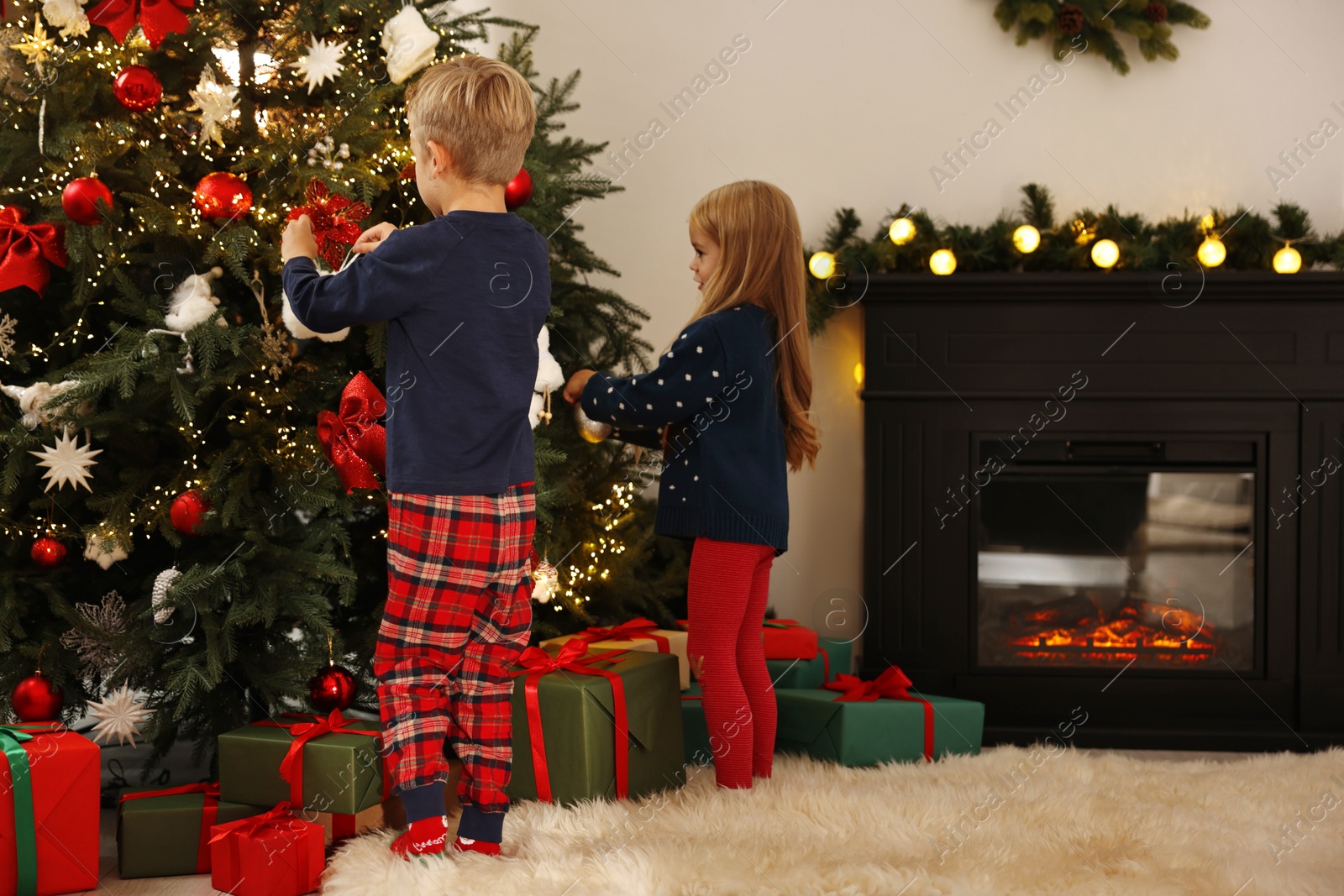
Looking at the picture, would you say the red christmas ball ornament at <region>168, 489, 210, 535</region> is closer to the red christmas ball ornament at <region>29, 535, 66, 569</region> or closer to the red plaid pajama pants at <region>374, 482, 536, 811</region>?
the red christmas ball ornament at <region>29, 535, 66, 569</region>

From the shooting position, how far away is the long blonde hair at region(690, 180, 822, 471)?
207 centimetres

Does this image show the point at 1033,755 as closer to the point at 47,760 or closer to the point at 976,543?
the point at 976,543

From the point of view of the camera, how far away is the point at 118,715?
6.00 feet

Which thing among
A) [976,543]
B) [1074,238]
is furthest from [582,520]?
[1074,238]

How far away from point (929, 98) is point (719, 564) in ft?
5.67

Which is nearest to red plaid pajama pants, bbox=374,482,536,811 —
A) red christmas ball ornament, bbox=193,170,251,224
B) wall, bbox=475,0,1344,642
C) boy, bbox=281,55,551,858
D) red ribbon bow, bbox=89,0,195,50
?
boy, bbox=281,55,551,858

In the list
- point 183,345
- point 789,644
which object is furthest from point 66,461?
point 789,644

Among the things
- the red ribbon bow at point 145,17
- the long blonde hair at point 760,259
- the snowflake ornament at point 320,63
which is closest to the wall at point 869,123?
the long blonde hair at point 760,259

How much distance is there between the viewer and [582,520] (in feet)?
8.01

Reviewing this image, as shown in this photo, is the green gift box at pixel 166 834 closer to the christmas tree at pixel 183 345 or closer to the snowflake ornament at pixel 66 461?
the christmas tree at pixel 183 345

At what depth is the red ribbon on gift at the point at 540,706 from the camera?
193cm

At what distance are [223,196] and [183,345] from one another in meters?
0.27

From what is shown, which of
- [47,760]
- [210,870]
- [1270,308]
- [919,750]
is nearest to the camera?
[47,760]

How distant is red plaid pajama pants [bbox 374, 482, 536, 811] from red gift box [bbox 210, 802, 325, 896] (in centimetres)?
22
